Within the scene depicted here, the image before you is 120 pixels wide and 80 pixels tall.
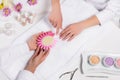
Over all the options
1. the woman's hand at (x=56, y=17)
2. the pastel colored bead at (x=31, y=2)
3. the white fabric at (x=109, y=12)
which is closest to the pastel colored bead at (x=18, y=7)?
the pastel colored bead at (x=31, y=2)

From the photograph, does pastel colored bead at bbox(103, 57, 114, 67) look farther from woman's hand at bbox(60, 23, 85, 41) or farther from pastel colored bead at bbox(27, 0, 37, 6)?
pastel colored bead at bbox(27, 0, 37, 6)

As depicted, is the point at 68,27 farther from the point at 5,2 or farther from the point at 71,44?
the point at 5,2

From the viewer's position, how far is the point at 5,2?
1342 mm

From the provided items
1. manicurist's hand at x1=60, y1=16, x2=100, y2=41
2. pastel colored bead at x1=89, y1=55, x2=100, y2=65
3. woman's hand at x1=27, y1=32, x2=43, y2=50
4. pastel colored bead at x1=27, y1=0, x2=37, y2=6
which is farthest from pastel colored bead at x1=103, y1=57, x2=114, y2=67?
pastel colored bead at x1=27, y1=0, x2=37, y2=6

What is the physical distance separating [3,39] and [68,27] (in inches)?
10.5

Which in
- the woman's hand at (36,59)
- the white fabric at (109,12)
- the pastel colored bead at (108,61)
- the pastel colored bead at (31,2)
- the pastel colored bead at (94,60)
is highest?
the pastel colored bead at (31,2)

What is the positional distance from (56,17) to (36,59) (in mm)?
197

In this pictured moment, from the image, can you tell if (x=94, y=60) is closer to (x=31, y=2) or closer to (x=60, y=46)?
(x=60, y=46)

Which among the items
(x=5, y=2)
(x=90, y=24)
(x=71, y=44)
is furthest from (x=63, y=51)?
(x=5, y=2)

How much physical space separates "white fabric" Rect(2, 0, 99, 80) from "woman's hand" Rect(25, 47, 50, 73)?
0.05 ft

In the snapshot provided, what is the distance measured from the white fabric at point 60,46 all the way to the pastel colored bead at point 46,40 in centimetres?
2

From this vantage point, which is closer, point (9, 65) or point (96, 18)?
point (9, 65)

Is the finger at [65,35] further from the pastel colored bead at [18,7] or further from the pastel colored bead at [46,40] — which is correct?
the pastel colored bead at [18,7]

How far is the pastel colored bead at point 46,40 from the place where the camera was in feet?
3.89
